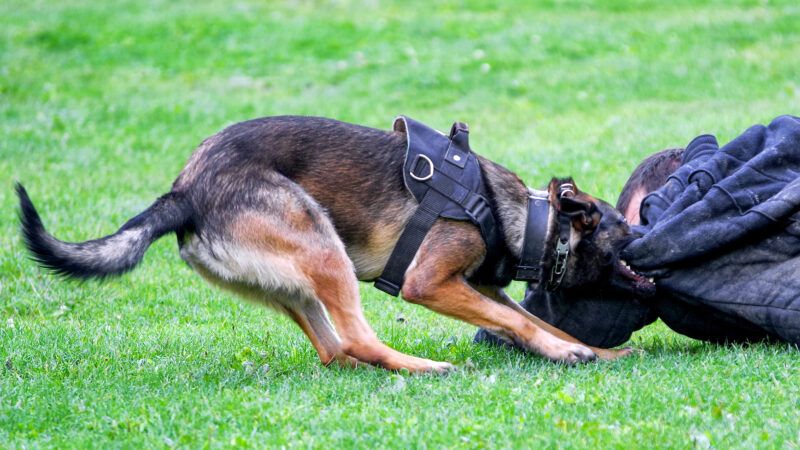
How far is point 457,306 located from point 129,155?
7.58 m

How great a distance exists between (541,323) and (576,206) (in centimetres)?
68

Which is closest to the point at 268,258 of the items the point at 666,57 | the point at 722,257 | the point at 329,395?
the point at 329,395

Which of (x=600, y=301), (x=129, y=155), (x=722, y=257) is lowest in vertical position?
(x=129, y=155)

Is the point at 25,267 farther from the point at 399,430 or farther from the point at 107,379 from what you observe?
the point at 399,430

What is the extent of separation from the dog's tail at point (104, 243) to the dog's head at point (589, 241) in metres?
1.95

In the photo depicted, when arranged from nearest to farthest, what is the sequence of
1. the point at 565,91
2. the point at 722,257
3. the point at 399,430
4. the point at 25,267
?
1. the point at 399,430
2. the point at 722,257
3. the point at 25,267
4. the point at 565,91

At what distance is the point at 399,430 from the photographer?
163 inches

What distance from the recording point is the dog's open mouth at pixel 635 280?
531 cm

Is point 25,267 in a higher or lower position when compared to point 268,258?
lower

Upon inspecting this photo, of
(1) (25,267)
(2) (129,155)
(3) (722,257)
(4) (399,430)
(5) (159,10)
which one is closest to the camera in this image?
(4) (399,430)

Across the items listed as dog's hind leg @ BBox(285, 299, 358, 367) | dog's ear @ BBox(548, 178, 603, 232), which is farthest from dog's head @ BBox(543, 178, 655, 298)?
dog's hind leg @ BBox(285, 299, 358, 367)

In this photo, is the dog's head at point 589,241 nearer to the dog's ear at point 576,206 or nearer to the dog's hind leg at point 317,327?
the dog's ear at point 576,206

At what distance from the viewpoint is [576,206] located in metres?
5.52

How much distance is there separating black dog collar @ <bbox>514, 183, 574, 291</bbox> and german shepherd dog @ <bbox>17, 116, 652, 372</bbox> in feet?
0.15
